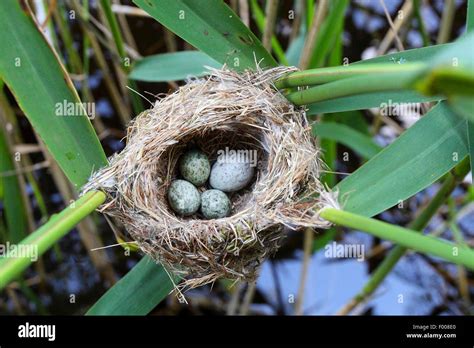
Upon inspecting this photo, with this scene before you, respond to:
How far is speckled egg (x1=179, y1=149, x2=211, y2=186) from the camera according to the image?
1.11 m

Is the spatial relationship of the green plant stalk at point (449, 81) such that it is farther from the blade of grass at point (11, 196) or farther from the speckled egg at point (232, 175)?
the blade of grass at point (11, 196)

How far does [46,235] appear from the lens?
0.60 m

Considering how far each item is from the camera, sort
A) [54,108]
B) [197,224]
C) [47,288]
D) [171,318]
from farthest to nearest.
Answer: [47,288], [171,318], [197,224], [54,108]

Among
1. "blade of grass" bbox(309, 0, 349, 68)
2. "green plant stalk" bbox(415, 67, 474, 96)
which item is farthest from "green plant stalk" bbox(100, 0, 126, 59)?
"green plant stalk" bbox(415, 67, 474, 96)

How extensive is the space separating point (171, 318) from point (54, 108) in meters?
0.80

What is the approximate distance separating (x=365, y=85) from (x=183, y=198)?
60 centimetres

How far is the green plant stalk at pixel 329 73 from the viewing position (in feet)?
1.65

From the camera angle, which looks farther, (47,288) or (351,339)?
(47,288)

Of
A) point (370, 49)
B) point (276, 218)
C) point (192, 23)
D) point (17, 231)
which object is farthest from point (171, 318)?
point (370, 49)

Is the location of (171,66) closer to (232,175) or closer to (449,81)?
(232,175)

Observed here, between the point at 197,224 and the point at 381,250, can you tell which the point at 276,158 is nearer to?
the point at 197,224

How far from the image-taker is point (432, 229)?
179cm

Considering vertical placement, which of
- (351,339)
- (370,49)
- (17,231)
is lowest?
(351,339)

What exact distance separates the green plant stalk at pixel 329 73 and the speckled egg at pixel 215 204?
273mm
